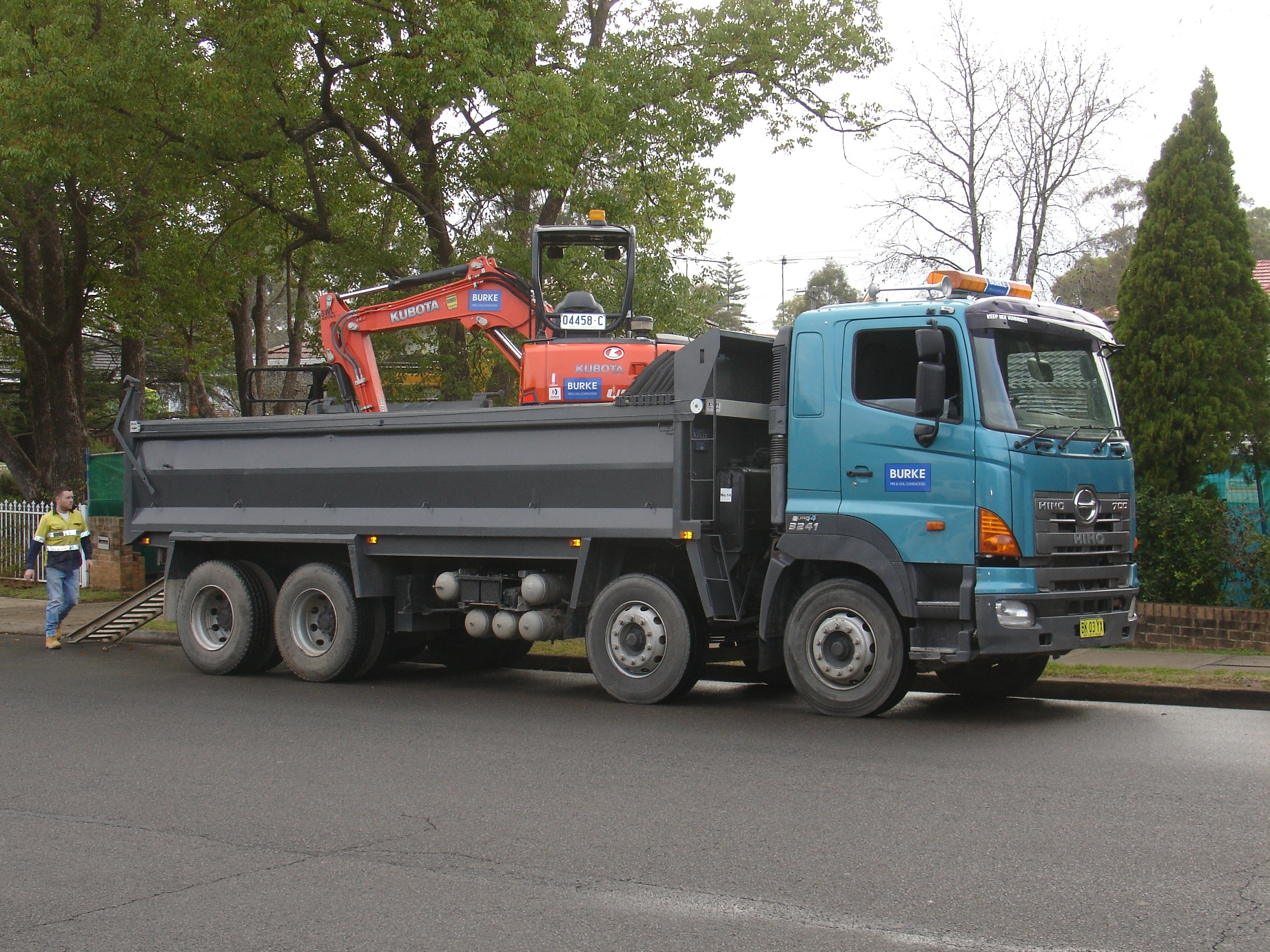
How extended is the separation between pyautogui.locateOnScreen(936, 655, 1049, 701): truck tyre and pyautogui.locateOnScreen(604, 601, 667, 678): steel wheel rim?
86.3 inches

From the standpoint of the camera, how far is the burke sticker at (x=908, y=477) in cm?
878

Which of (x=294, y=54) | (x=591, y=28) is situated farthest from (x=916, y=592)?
(x=591, y=28)

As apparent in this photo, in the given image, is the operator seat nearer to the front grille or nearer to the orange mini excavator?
the orange mini excavator

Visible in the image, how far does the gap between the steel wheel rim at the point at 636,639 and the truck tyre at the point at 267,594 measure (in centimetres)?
391

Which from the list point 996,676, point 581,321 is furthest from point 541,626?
point 996,676

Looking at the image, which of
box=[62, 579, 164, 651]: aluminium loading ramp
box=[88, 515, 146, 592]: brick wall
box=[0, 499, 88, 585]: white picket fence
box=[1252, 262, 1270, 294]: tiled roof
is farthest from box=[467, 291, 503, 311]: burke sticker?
box=[1252, 262, 1270, 294]: tiled roof

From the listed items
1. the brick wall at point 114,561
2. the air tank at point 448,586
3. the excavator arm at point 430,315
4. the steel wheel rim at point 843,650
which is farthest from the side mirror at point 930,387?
the brick wall at point 114,561

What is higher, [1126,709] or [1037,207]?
[1037,207]

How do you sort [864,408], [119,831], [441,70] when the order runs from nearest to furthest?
[119,831] < [864,408] < [441,70]

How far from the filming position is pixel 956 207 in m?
19.5

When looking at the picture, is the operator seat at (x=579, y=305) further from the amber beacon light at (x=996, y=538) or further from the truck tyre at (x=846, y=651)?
the amber beacon light at (x=996, y=538)

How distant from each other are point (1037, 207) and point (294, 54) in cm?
1081

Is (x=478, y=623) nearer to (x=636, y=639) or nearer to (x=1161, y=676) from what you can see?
(x=636, y=639)

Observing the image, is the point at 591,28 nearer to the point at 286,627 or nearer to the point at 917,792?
the point at 286,627
